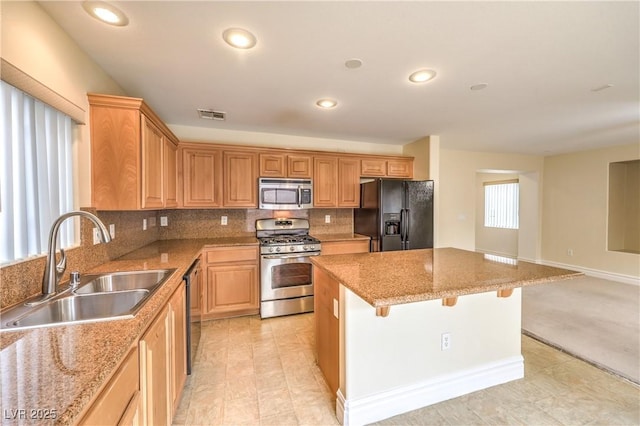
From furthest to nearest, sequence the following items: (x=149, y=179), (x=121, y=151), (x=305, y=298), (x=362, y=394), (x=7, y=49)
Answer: (x=305, y=298) → (x=149, y=179) → (x=121, y=151) → (x=362, y=394) → (x=7, y=49)

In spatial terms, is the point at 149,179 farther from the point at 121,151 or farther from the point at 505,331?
the point at 505,331

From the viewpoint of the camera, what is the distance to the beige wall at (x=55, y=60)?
1.24 metres

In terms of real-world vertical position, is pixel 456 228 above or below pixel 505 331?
above

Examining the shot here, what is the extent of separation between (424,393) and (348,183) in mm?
2750

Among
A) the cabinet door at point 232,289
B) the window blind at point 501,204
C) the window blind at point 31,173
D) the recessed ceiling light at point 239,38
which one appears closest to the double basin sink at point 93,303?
the window blind at point 31,173

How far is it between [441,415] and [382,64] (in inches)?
97.3

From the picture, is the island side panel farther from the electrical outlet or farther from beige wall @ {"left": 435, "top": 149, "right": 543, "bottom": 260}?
beige wall @ {"left": 435, "top": 149, "right": 543, "bottom": 260}

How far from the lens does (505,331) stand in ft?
6.75

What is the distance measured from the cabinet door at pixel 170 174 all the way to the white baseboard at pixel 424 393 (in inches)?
93.8

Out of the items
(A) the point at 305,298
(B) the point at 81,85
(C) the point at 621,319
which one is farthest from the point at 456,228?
(B) the point at 81,85

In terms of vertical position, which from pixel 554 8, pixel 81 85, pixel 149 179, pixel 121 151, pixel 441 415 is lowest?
pixel 441 415

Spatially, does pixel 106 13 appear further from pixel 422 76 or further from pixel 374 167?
pixel 374 167

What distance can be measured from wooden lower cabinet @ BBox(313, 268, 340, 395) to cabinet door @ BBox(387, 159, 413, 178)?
2.60 metres

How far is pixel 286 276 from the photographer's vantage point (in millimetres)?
3293
